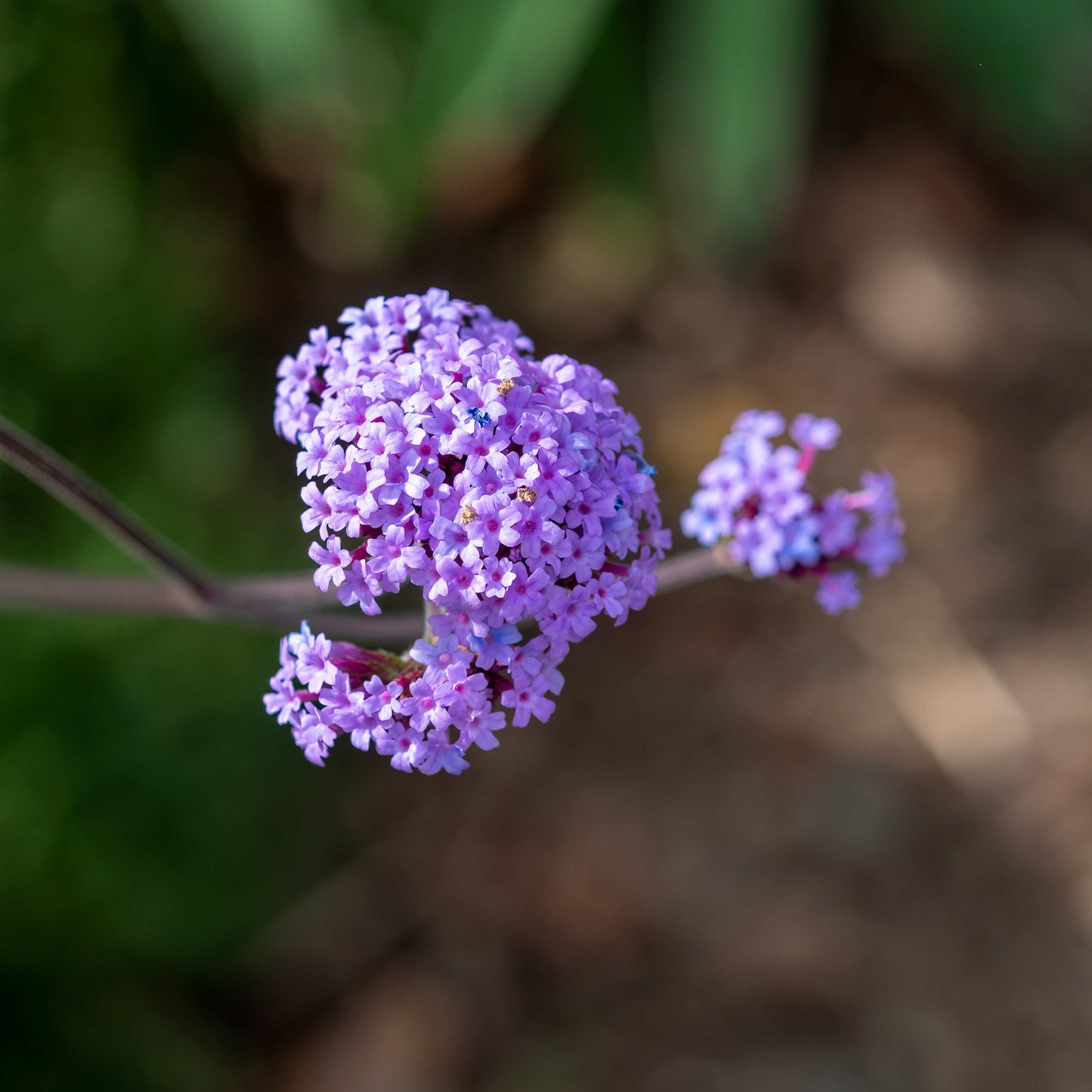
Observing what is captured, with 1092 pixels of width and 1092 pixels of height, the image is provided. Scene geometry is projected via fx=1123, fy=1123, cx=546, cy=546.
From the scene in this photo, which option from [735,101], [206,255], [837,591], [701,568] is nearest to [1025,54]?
[735,101]

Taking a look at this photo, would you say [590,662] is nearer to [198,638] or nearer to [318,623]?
[198,638]

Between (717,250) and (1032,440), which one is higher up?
(717,250)

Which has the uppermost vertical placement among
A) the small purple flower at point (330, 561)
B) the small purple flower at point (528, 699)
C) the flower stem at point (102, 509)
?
the flower stem at point (102, 509)

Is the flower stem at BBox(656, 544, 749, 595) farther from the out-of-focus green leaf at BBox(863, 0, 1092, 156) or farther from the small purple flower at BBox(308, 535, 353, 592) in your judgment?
the out-of-focus green leaf at BBox(863, 0, 1092, 156)

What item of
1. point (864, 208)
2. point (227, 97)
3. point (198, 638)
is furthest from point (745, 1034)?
point (227, 97)

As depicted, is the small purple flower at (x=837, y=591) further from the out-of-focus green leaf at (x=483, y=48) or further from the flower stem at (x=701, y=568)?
the out-of-focus green leaf at (x=483, y=48)

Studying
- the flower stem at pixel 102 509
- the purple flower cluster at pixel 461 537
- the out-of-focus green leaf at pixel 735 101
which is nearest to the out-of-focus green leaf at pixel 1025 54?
the out-of-focus green leaf at pixel 735 101

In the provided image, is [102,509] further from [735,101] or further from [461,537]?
[735,101]
